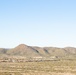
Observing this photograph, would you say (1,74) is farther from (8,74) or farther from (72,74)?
(72,74)

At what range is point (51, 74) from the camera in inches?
2073

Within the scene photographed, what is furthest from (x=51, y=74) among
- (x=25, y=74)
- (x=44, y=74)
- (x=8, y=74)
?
(x=8, y=74)

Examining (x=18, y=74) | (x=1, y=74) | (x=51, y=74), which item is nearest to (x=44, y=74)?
(x=51, y=74)

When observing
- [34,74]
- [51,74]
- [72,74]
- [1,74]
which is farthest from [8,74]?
[72,74]

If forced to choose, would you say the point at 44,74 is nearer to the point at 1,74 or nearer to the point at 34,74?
the point at 34,74

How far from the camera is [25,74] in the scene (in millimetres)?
52844

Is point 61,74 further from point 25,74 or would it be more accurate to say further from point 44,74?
point 25,74

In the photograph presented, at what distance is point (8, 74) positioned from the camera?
52.3 meters

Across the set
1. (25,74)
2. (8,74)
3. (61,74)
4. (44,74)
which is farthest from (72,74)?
(8,74)

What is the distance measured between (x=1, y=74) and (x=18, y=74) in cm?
342

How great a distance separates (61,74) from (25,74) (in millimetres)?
7447

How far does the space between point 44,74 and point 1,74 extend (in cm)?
867

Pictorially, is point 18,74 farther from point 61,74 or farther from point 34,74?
point 61,74

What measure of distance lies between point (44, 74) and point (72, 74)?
5.88 m
